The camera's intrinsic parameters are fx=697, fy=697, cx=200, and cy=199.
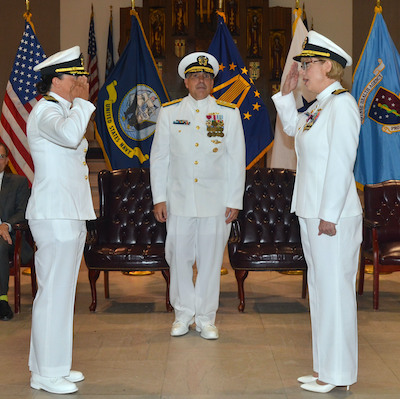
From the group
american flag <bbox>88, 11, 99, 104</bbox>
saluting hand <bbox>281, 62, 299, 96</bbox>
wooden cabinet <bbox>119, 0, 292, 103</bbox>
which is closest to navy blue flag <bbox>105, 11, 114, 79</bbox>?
american flag <bbox>88, 11, 99, 104</bbox>

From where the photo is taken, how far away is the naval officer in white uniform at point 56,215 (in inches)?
130

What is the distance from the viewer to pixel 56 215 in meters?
3.30

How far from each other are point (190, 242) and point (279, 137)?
108 inches

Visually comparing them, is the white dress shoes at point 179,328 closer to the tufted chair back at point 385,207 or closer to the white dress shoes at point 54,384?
the white dress shoes at point 54,384

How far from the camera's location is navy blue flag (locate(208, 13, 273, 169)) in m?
6.50

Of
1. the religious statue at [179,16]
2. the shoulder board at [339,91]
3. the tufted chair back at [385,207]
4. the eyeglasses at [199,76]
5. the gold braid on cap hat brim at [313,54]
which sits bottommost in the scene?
the tufted chair back at [385,207]

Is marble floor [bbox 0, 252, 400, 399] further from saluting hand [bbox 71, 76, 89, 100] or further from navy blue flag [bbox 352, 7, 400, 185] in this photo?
saluting hand [bbox 71, 76, 89, 100]

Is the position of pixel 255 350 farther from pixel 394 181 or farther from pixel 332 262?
pixel 394 181

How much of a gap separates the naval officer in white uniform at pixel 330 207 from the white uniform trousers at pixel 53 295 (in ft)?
3.78

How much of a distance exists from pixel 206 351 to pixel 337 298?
3.55 feet

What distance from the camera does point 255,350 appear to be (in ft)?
13.4

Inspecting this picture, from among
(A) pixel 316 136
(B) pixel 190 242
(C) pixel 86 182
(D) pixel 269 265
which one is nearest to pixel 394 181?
(D) pixel 269 265

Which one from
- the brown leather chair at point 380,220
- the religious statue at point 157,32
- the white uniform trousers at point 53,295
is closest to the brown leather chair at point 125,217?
the brown leather chair at point 380,220

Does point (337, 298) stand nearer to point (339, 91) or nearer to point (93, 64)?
point (339, 91)
